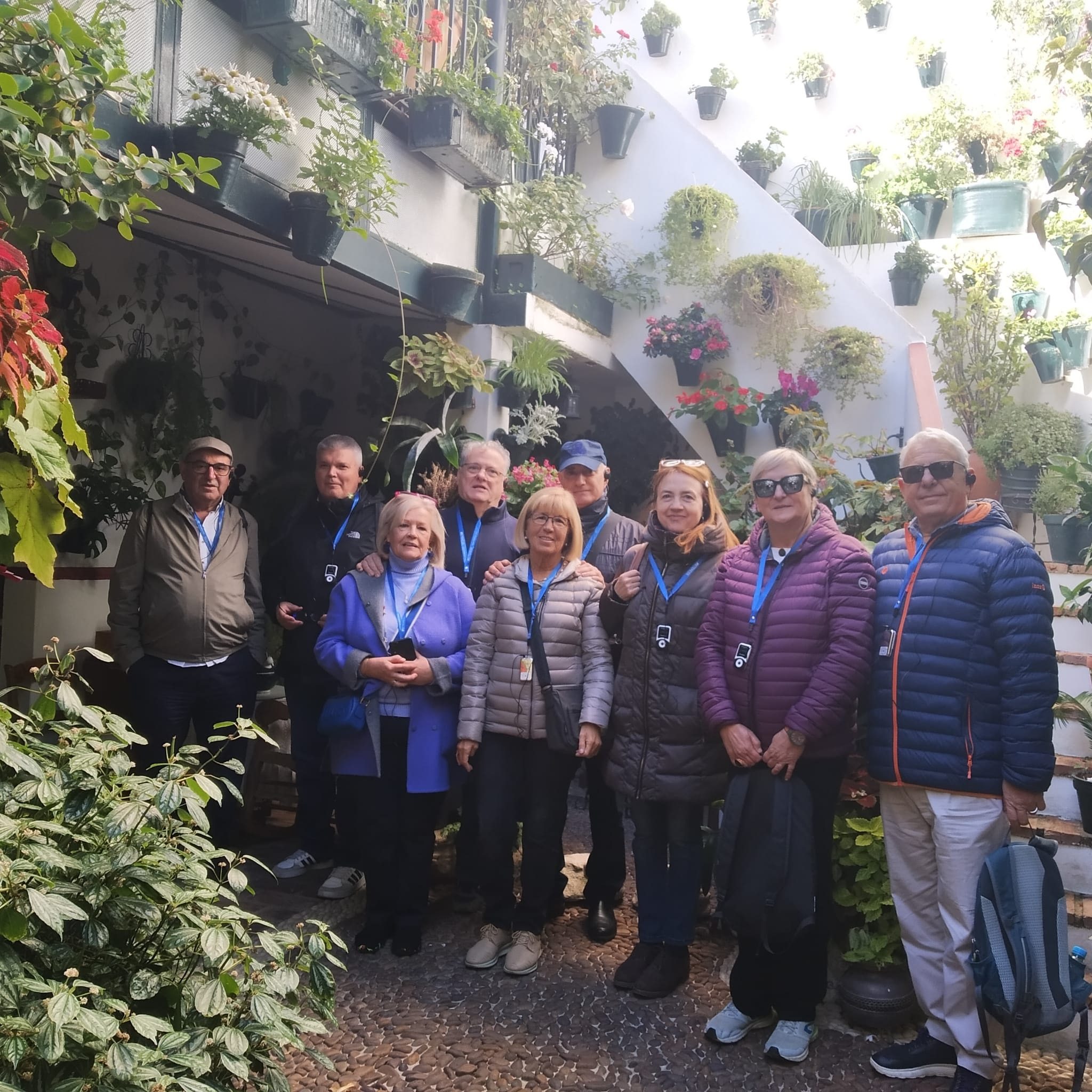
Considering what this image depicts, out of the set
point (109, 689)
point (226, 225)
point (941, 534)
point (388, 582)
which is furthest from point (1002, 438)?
point (109, 689)

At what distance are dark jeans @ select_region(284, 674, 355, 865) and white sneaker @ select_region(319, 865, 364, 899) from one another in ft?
0.22

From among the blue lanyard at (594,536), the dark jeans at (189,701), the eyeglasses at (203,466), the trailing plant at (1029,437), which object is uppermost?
the trailing plant at (1029,437)

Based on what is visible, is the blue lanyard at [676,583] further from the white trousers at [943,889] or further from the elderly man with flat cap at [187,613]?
the elderly man with flat cap at [187,613]

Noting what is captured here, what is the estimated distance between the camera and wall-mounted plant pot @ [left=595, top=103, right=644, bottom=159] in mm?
7457

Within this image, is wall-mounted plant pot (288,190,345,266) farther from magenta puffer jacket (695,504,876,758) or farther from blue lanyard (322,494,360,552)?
magenta puffer jacket (695,504,876,758)

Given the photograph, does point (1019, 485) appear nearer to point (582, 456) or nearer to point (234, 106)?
point (582, 456)

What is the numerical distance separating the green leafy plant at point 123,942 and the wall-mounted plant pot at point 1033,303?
6072 mm

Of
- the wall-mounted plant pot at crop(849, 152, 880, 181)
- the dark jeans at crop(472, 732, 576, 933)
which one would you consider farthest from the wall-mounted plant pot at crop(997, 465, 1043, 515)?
the dark jeans at crop(472, 732, 576, 933)

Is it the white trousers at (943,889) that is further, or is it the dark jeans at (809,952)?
the dark jeans at (809,952)

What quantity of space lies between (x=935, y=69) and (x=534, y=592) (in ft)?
21.6

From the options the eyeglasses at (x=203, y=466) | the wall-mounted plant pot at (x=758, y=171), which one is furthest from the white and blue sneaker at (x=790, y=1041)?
the wall-mounted plant pot at (x=758, y=171)

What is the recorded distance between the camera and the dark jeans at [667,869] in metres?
3.52

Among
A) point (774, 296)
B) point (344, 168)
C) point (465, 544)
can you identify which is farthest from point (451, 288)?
point (774, 296)

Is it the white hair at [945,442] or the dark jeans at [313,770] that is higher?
the white hair at [945,442]
